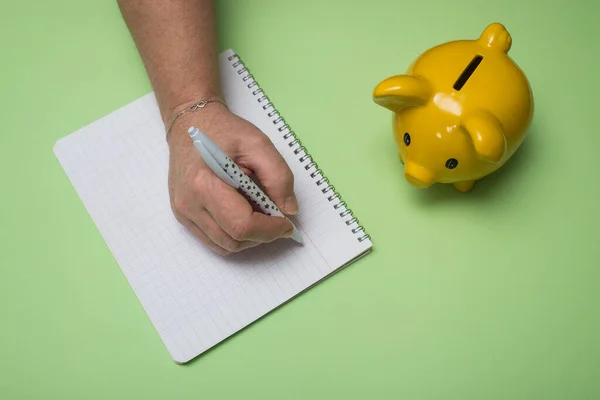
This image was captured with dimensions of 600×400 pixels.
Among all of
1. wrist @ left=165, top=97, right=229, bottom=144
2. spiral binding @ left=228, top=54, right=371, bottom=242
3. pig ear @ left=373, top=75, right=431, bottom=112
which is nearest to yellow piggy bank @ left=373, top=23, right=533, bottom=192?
pig ear @ left=373, top=75, right=431, bottom=112

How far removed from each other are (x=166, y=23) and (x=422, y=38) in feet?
1.26

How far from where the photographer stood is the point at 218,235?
29.2 inches

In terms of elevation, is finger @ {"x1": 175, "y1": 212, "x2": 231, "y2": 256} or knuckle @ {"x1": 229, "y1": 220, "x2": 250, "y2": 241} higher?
finger @ {"x1": 175, "y1": 212, "x2": 231, "y2": 256}

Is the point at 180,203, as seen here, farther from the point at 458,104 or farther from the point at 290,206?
the point at 458,104

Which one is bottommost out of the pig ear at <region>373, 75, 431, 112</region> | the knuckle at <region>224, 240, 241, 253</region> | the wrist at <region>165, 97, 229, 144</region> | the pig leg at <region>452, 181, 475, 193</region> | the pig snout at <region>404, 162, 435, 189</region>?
the pig leg at <region>452, 181, 475, 193</region>

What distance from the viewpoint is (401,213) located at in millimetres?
840

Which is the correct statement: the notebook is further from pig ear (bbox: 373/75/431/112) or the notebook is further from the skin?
pig ear (bbox: 373/75/431/112)

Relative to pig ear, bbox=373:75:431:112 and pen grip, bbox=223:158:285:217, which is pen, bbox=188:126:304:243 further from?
pig ear, bbox=373:75:431:112

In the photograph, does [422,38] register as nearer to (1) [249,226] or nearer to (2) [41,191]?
(1) [249,226]

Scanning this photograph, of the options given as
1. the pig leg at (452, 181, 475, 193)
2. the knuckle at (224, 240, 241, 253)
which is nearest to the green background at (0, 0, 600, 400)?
the pig leg at (452, 181, 475, 193)

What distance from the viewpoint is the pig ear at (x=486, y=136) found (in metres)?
0.64

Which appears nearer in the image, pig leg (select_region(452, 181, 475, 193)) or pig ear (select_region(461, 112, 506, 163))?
pig ear (select_region(461, 112, 506, 163))

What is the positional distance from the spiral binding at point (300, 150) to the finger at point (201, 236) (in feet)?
0.54

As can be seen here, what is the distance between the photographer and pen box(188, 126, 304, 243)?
25.6 inches
